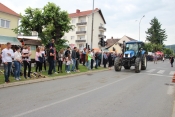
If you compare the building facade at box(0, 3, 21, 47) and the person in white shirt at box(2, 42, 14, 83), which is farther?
the building facade at box(0, 3, 21, 47)

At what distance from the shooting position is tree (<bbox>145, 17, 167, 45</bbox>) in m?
90.2

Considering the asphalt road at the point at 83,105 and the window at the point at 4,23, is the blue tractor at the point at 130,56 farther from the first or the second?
the window at the point at 4,23

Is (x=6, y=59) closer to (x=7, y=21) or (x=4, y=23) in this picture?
(x=4, y=23)

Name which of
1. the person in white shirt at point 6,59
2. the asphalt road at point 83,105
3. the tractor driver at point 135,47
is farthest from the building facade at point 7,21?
the asphalt road at point 83,105

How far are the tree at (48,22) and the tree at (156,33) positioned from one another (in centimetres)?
7591

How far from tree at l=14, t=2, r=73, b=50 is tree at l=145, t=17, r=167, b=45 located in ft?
249

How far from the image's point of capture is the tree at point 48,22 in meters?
21.5

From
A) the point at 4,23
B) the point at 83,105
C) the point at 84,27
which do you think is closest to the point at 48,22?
the point at 4,23

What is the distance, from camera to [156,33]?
9100cm

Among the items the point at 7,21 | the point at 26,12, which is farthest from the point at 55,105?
the point at 7,21

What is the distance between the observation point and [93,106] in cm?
596

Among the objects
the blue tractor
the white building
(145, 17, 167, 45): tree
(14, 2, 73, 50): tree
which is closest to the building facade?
(14, 2, 73, 50): tree

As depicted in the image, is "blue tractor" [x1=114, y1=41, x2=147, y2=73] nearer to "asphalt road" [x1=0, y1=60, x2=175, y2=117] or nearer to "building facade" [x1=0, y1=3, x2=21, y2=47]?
"asphalt road" [x1=0, y1=60, x2=175, y2=117]

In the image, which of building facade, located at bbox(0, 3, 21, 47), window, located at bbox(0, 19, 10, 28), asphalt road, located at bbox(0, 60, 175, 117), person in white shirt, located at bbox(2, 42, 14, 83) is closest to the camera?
asphalt road, located at bbox(0, 60, 175, 117)
